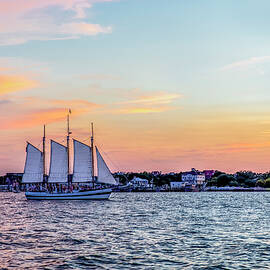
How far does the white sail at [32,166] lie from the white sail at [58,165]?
452cm

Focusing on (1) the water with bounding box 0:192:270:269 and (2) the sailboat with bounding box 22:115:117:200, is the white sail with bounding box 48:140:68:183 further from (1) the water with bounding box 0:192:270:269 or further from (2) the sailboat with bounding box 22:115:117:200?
(1) the water with bounding box 0:192:270:269

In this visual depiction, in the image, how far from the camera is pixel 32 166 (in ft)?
428

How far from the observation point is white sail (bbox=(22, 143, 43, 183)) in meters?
130

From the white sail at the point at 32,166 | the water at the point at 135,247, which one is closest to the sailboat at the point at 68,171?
the white sail at the point at 32,166

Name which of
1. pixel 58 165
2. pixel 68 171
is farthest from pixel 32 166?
pixel 68 171

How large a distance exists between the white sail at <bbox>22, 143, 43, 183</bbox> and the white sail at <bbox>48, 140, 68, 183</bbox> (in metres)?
4.52

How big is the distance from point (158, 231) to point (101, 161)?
80.4 m

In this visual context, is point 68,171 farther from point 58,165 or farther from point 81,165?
point 81,165

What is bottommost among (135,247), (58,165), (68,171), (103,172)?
(135,247)

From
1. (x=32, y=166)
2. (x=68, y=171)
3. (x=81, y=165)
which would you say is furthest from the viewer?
(x=68, y=171)

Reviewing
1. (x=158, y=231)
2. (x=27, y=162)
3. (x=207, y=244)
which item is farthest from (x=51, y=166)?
(x=207, y=244)

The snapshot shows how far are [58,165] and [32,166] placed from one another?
729 cm

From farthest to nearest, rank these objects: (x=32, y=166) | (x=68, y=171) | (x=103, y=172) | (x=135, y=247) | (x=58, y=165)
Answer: (x=68, y=171) → (x=32, y=166) → (x=58, y=165) → (x=103, y=172) → (x=135, y=247)

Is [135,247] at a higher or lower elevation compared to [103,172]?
lower
